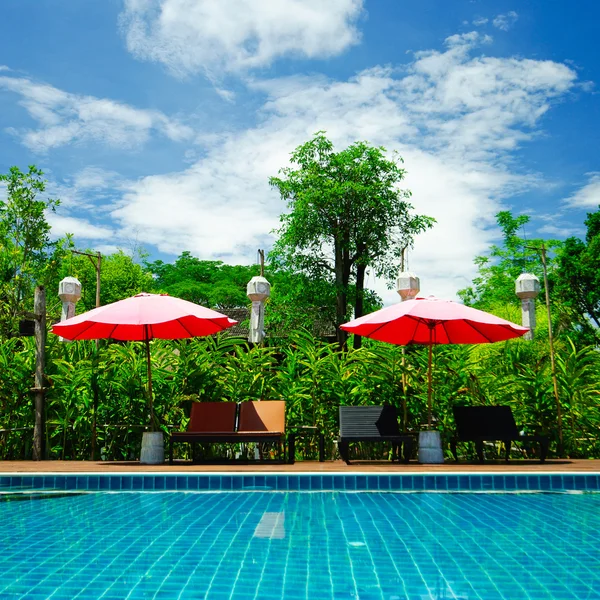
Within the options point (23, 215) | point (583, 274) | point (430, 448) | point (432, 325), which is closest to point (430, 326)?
point (432, 325)

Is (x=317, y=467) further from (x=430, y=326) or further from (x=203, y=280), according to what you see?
(x=203, y=280)

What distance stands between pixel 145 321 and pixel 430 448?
3511mm

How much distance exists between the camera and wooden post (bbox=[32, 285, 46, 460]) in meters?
8.07

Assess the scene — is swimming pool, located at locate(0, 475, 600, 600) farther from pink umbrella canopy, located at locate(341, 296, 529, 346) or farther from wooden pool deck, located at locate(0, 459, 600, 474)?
pink umbrella canopy, located at locate(341, 296, 529, 346)

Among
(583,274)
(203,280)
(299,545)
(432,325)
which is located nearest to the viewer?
(299,545)

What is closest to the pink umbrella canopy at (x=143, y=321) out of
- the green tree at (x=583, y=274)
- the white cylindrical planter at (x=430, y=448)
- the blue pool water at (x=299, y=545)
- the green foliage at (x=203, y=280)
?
the blue pool water at (x=299, y=545)

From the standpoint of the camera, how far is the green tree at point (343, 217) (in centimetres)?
2353

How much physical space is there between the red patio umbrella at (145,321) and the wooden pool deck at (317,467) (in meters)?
0.91

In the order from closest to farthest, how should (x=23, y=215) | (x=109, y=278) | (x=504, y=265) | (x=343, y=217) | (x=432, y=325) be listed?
1. (x=432, y=325)
2. (x=23, y=215)
3. (x=343, y=217)
4. (x=109, y=278)
5. (x=504, y=265)

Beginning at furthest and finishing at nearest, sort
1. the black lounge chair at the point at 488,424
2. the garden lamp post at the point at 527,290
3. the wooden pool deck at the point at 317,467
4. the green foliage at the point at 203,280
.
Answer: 1. the green foliage at the point at 203,280
2. the garden lamp post at the point at 527,290
3. the black lounge chair at the point at 488,424
4. the wooden pool deck at the point at 317,467

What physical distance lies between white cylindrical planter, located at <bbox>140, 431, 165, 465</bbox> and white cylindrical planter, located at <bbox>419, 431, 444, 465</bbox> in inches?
119


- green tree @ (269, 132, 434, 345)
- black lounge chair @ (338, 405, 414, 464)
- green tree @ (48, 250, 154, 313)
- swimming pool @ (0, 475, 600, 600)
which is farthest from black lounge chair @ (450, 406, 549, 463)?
green tree @ (48, 250, 154, 313)

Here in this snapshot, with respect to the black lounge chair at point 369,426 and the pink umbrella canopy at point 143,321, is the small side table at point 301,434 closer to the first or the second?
the black lounge chair at point 369,426

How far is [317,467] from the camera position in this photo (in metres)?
6.86
